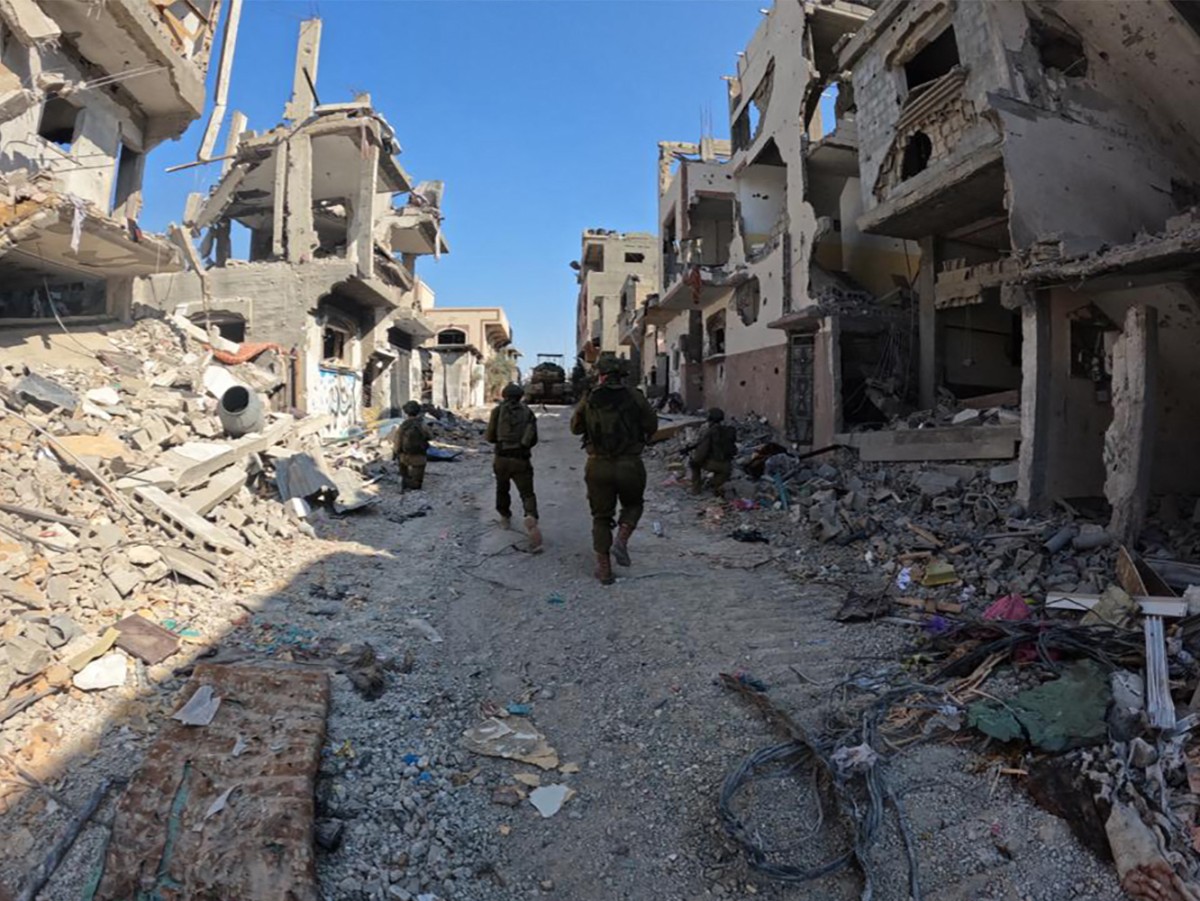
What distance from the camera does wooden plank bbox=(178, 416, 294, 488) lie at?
22.1ft

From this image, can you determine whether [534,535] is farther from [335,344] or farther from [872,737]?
[335,344]

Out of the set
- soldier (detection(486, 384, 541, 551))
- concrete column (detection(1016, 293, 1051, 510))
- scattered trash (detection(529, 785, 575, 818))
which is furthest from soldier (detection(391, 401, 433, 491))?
concrete column (detection(1016, 293, 1051, 510))

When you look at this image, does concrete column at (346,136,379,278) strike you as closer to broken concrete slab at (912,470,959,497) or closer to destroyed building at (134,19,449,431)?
destroyed building at (134,19,449,431)

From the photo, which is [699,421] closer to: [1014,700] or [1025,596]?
[1025,596]

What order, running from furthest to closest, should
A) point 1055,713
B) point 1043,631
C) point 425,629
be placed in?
point 425,629 → point 1043,631 → point 1055,713

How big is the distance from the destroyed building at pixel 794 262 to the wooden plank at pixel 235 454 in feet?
28.9

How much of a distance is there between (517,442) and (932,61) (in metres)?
9.70

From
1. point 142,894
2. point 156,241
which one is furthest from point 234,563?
point 156,241

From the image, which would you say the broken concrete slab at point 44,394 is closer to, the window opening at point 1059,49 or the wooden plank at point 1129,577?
the wooden plank at point 1129,577

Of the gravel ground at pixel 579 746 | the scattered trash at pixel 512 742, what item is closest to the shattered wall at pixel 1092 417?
the gravel ground at pixel 579 746

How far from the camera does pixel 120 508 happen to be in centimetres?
552

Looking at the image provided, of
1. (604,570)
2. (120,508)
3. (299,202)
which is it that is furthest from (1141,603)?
(299,202)

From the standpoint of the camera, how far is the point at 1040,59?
316 inches

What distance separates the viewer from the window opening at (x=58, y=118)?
10336mm
